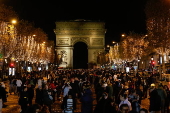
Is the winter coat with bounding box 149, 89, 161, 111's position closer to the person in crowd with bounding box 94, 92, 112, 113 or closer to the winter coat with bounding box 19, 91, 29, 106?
the person in crowd with bounding box 94, 92, 112, 113

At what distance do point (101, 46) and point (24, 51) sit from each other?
70267 millimetres

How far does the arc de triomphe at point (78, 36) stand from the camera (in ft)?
391

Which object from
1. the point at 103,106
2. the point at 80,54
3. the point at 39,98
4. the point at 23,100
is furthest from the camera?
the point at 80,54

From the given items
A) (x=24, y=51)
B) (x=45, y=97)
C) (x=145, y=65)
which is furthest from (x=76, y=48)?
(x=45, y=97)

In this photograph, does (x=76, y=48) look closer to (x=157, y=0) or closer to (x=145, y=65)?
(x=145, y=65)

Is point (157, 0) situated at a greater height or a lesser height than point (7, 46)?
greater

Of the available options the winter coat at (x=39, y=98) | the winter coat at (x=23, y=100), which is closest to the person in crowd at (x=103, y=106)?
the winter coat at (x=23, y=100)

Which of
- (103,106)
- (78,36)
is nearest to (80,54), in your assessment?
(78,36)

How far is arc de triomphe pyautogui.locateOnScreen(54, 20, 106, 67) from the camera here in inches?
4697

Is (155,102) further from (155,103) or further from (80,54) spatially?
(80,54)

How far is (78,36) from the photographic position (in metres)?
122

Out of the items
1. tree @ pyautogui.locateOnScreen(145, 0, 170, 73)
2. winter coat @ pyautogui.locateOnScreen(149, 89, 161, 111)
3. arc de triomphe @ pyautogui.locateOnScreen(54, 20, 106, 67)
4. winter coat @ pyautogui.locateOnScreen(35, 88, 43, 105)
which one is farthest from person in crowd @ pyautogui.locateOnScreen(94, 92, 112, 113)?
arc de triomphe @ pyautogui.locateOnScreen(54, 20, 106, 67)

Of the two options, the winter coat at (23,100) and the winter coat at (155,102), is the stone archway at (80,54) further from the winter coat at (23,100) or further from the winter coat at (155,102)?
the winter coat at (155,102)

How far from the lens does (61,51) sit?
11806 cm
